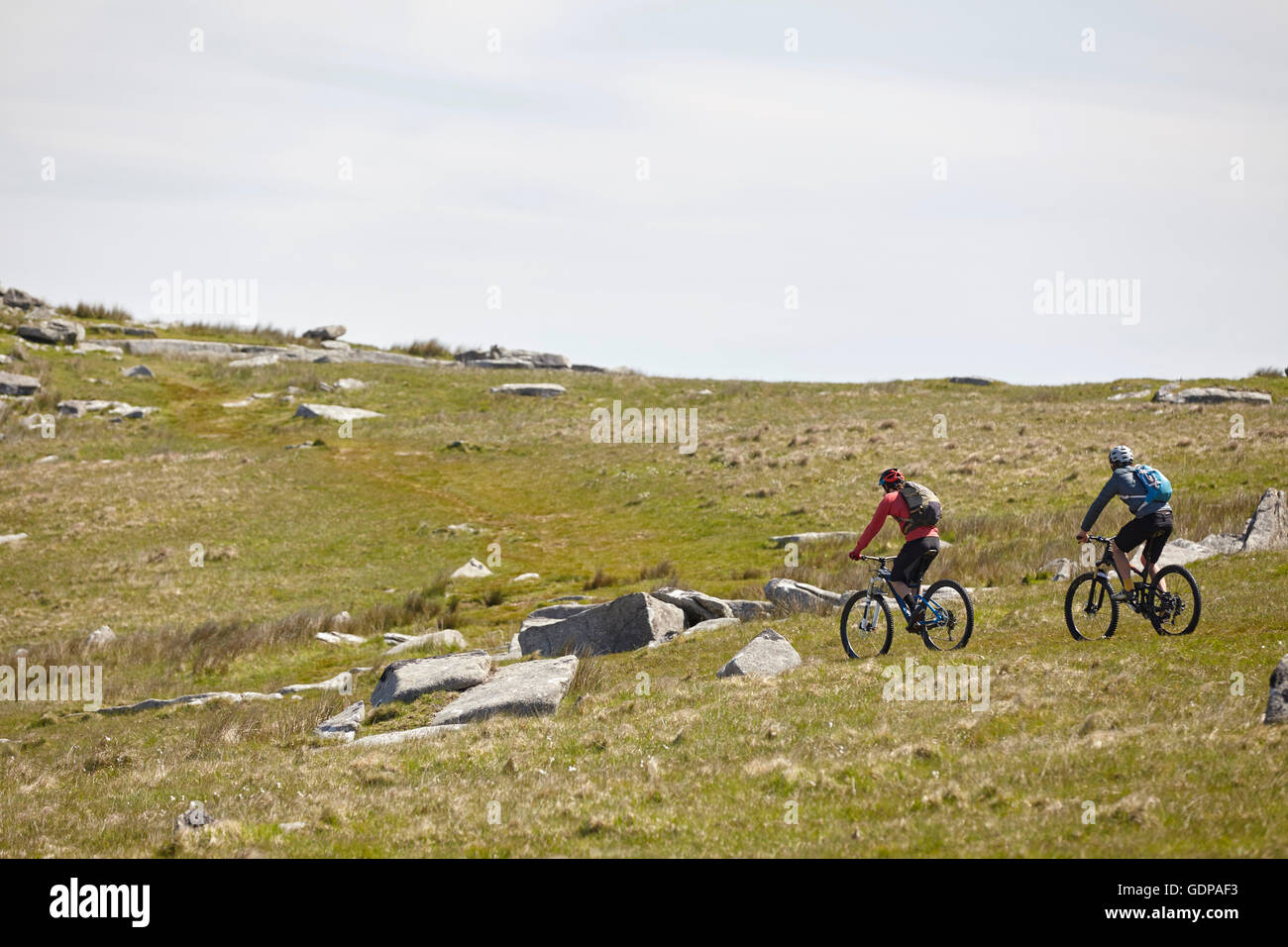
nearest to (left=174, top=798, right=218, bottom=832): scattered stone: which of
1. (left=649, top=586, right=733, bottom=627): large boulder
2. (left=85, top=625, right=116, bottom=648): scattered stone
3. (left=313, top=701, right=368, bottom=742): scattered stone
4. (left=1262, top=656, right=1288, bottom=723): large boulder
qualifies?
(left=313, top=701, right=368, bottom=742): scattered stone

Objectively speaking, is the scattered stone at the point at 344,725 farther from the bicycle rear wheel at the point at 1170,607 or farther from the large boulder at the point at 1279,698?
the large boulder at the point at 1279,698

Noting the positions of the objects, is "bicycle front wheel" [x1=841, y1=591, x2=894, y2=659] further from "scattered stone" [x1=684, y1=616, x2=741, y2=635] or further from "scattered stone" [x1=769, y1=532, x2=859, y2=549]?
"scattered stone" [x1=769, y1=532, x2=859, y2=549]

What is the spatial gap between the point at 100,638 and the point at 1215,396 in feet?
189

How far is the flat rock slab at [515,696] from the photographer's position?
17844 mm

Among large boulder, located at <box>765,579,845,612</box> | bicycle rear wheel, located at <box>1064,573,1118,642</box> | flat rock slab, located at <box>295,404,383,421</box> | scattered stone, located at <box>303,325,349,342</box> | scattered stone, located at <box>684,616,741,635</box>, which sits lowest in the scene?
scattered stone, located at <box>684,616,741,635</box>

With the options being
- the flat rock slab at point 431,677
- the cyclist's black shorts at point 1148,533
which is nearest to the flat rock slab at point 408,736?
the flat rock slab at point 431,677

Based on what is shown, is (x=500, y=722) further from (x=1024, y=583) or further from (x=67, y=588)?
(x=67, y=588)

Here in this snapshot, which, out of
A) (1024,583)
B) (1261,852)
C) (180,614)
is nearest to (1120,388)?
(1024,583)

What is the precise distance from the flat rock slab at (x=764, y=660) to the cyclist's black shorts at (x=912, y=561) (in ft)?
7.47

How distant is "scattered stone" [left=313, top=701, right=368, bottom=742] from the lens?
60.5 feet

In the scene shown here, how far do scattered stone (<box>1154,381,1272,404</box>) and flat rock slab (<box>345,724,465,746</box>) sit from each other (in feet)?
184

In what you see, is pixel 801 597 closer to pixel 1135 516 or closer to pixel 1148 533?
pixel 1135 516

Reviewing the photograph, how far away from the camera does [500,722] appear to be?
1703cm
